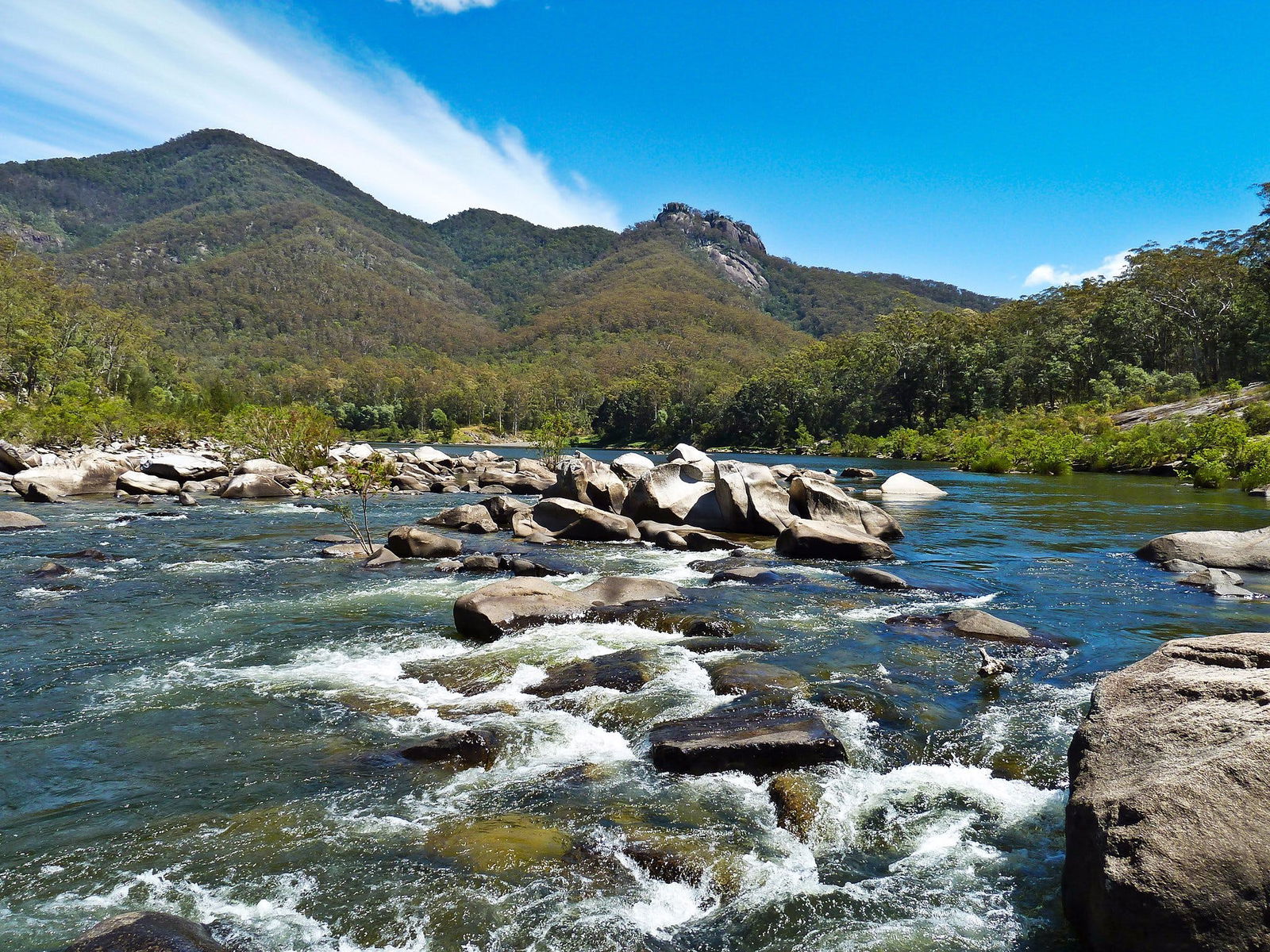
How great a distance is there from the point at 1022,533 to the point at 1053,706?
55.8 ft

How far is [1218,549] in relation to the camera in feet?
57.3

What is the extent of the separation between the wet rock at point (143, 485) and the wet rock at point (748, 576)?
31.5 metres

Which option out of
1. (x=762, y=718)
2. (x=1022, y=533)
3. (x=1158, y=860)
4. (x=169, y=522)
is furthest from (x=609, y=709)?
(x=169, y=522)

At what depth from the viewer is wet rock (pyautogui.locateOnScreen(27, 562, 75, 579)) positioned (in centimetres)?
1698

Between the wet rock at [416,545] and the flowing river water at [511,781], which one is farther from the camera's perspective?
the wet rock at [416,545]

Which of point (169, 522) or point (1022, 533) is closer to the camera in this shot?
point (1022, 533)

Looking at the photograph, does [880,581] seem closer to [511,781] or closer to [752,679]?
[752,679]

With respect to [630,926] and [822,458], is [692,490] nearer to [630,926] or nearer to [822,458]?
[630,926]

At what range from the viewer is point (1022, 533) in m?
24.1

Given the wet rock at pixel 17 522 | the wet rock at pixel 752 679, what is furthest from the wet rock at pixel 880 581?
the wet rock at pixel 17 522

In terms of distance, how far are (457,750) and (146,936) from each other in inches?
140

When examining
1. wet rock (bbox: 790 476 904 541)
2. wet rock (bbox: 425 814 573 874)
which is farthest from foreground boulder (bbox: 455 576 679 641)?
wet rock (bbox: 790 476 904 541)

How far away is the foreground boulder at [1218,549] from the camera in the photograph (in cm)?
1681

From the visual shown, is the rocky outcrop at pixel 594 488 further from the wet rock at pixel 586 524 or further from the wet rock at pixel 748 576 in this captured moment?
the wet rock at pixel 748 576
